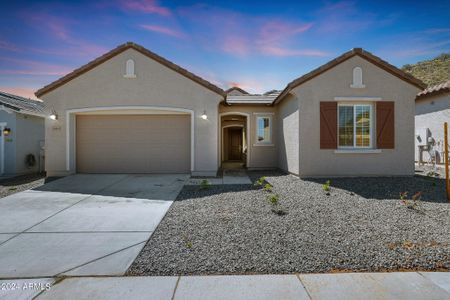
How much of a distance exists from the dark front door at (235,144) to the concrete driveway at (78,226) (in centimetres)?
1161

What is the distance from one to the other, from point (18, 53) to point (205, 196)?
9.80 m

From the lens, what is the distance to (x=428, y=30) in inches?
440

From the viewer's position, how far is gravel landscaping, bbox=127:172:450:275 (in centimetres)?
315

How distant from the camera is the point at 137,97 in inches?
384

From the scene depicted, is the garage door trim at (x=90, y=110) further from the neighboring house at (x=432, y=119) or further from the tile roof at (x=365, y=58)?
the neighboring house at (x=432, y=119)

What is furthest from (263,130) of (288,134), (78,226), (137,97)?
(78,226)

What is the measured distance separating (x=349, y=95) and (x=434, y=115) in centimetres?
760

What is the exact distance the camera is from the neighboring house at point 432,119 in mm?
11820

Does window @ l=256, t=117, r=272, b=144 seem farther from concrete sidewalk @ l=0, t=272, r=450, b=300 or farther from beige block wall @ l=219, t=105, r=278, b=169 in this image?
concrete sidewalk @ l=0, t=272, r=450, b=300

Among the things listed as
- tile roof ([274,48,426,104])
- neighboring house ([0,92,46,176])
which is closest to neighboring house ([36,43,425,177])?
tile roof ([274,48,426,104])

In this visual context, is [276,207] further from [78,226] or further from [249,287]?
[78,226]

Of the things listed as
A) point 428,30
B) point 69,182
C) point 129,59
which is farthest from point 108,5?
point 428,30

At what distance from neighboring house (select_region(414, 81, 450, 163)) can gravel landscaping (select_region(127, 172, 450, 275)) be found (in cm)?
767

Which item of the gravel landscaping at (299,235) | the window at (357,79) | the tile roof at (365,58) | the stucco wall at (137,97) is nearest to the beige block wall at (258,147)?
the stucco wall at (137,97)
